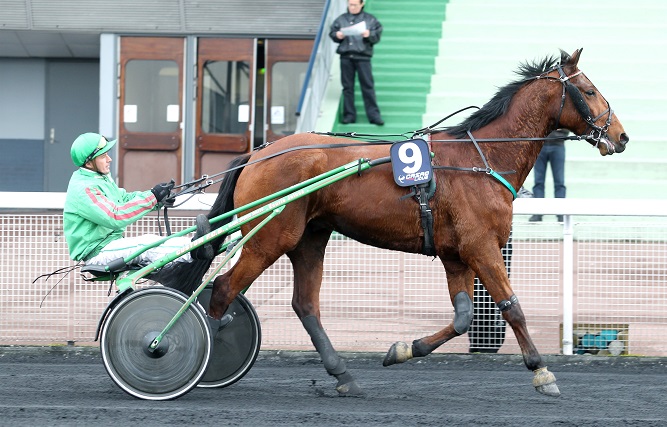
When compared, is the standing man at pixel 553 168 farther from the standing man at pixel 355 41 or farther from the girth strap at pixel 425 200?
the girth strap at pixel 425 200

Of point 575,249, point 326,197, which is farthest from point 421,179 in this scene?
point 575,249

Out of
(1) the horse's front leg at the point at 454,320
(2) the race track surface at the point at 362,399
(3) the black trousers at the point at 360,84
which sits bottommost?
(2) the race track surface at the point at 362,399

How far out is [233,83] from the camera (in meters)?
17.5

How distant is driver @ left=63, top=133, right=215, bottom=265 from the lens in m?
6.68

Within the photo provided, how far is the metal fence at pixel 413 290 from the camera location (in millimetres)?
8570

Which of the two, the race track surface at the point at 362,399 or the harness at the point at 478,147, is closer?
the race track surface at the point at 362,399

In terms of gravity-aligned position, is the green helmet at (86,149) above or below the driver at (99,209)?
above

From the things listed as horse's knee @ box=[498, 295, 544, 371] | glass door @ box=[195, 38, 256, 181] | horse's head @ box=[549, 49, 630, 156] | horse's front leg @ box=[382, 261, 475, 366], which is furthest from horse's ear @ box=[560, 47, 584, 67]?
glass door @ box=[195, 38, 256, 181]

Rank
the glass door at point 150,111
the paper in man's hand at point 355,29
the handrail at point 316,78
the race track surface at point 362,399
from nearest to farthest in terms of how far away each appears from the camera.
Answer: the race track surface at point 362,399 < the paper in man's hand at point 355,29 < the handrail at point 316,78 < the glass door at point 150,111

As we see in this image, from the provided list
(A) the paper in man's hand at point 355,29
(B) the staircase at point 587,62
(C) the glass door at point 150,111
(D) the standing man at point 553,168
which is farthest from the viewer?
(C) the glass door at point 150,111

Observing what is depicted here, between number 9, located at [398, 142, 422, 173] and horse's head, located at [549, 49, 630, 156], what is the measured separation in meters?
0.93

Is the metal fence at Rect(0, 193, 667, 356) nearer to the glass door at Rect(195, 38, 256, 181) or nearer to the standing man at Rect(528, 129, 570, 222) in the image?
the standing man at Rect(528, 129, 570, 222)

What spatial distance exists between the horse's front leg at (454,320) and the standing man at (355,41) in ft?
22.1

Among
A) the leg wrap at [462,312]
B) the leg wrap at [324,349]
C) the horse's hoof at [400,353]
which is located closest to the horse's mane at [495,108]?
the leg wrap at [462,312]
